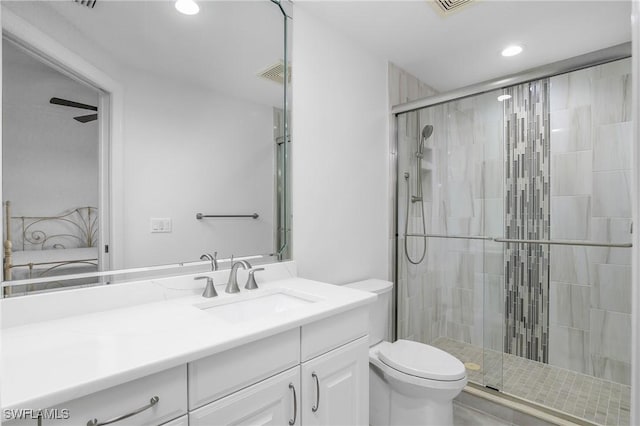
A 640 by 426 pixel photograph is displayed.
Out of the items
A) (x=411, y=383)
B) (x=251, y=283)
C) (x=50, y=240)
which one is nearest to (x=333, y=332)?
(x=251, y=283)

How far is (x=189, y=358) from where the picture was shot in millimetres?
754

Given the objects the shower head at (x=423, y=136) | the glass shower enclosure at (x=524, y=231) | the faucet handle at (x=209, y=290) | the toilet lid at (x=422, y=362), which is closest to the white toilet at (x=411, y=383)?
the toilet lid at (x=422, y=362)

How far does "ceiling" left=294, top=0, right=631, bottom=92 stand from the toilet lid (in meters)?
1.92

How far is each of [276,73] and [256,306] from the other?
1211 millimetres

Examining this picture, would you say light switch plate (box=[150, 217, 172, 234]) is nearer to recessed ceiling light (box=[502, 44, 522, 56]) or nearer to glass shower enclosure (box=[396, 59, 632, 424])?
glass shower enclosure (box=[396, 59, 632, 424])

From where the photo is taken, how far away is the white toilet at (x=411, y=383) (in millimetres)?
1523

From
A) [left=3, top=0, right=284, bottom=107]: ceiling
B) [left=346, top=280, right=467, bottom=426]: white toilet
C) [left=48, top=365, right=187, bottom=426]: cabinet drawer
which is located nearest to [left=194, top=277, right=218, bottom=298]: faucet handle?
[left=48, top=365, right=187, bottom=426]: cabinet drawer

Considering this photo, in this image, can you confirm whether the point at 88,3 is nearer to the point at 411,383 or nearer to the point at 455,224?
the point at 411,383

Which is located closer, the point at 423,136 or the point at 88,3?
the point at 88,3

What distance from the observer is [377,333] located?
192cm

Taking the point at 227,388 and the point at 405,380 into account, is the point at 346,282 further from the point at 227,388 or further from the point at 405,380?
the point at 227,388

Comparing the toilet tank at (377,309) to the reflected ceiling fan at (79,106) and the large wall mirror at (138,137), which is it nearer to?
the large wall mirror at (138,137)

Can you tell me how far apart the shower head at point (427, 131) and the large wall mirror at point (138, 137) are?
1210 mm

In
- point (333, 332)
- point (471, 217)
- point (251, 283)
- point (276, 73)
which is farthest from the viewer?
point (471, 217)
